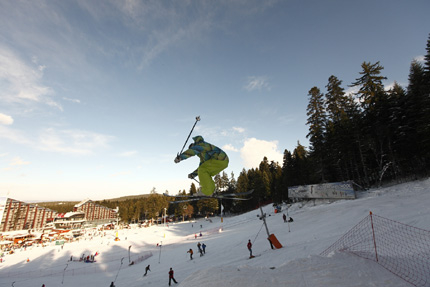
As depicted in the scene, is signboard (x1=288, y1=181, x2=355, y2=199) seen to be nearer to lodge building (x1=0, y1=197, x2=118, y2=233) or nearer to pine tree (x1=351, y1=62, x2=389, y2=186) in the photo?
pine tree (x1=351, y1=62, x2=389, y2=186)

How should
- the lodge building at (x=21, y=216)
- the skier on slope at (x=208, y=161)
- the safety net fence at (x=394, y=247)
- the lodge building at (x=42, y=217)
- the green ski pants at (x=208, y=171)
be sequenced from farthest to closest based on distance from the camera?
the lodge building at (x=42, y=217) < the lodge building at (x=21, y=216) < the green ski pants at (x=208, y=171) < the skier on slope at (x=208, y=161) < the safety net fence at (x=394, y=247)

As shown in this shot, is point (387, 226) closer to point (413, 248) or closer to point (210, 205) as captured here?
point (413, 248)

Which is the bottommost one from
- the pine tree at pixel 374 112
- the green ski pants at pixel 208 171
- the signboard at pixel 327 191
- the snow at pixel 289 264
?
the snow at pixel 289 264

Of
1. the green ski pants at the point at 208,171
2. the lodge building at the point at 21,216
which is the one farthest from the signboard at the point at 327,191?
the lodge building at the point at 21,216

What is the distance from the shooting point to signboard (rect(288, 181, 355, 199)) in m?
24.1

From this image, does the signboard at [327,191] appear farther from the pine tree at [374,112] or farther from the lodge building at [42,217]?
the lodge building at [42,217]

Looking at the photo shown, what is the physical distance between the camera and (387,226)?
12.8m

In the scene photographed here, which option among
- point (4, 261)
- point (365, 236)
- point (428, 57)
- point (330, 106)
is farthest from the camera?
point (4, 261)

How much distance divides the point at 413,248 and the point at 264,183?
52.1 meters

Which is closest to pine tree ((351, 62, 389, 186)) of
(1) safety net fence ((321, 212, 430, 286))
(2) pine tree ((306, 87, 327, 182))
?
(2) pine tree ((306, 87, 327, 182))

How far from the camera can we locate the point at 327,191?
2706 cm

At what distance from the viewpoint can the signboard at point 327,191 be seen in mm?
24133

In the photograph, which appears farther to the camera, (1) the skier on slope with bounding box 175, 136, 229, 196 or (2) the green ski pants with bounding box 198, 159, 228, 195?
(2) the green ski pants with bounding box 198, 159, 228, 195

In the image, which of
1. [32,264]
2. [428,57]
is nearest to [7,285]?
[32,264]
